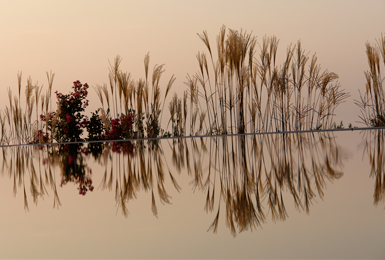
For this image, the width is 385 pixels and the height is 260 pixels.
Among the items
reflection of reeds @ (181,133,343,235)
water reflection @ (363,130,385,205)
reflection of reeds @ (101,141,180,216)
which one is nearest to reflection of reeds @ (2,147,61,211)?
reflection of reeds @ (101,141,180,216)

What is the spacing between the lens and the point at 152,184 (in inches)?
88.2

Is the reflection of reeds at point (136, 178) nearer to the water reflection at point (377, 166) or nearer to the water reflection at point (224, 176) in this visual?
the water reflection at point (224, 176)

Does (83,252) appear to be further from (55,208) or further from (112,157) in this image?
(112,157)

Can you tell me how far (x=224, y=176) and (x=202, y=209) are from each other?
0.75 metres

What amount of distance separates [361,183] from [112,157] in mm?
2016

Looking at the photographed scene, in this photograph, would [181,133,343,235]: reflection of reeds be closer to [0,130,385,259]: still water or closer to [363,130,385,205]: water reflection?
[0,130,385,259]: still water

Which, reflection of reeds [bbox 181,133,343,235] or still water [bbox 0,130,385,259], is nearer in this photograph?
still water [bbox 0,130,385,259]

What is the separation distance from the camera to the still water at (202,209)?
1.17 metres

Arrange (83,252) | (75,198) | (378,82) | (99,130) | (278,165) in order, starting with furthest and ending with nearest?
1. (99,130)
2. (378,82)
3. (278,165)
4. (75,198)
5. (83,252)

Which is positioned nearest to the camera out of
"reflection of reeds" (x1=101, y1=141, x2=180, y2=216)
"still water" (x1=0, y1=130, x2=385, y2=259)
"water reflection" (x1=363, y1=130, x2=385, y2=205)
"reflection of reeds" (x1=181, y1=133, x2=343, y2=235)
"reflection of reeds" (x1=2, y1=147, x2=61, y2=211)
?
"still water" (x1=0, y1=130, x2=385, y2=259)

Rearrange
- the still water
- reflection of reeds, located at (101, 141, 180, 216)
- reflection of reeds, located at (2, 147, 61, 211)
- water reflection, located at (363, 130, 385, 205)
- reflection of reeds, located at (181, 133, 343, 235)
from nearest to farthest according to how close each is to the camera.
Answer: the still water < reflection of reeds, located at (181, 133, 343, 235) < water reflection, located at (363, 130, 385, 205) < reflection of reeds, located at (101, 141, 180, 216) < reflection of reeds, located at (2, 147, 61, 211)

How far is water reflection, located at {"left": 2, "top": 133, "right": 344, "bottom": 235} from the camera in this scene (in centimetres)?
163
